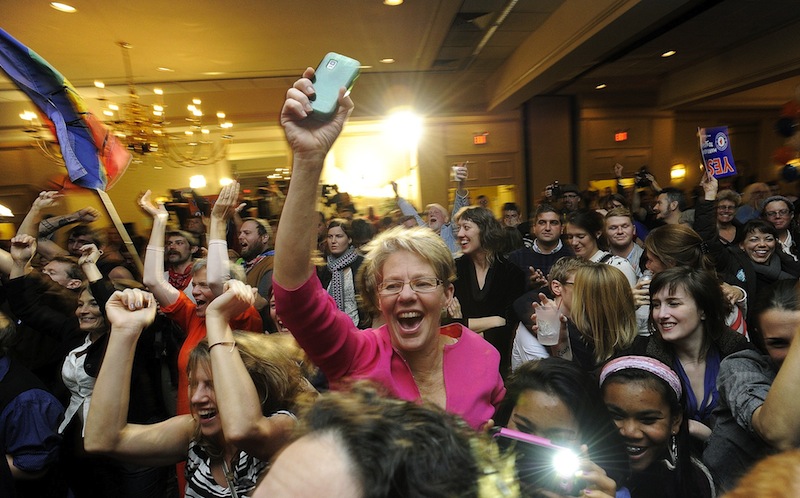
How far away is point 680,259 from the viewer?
2.51 m

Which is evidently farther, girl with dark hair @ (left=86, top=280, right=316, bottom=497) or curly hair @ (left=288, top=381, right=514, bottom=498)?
girl with dark hair @ (left=86, top=280, right=316, bottom=497)

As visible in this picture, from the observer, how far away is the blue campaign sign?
3605mm

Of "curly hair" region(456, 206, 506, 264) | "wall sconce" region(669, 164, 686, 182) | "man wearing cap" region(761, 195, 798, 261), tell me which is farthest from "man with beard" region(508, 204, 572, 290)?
"wall sconce" region(669, 164, 686, 182)

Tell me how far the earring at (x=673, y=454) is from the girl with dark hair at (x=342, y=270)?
2.14 m

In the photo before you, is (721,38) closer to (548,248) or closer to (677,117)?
(677,117)

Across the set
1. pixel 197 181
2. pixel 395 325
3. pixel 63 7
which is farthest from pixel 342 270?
pixel 197 181

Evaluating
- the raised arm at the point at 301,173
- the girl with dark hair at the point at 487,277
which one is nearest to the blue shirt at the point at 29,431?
the raised arm at the point at 301,173

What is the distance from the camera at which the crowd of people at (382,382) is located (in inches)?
26.9

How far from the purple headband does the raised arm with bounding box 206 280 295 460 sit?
0.97 metres

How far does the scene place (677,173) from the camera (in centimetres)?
1048

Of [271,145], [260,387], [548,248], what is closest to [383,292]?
[260,387]

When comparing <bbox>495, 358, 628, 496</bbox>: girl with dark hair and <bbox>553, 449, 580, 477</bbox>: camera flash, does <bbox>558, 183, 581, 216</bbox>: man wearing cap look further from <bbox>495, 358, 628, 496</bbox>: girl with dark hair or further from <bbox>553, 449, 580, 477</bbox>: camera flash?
<bbox>553, 449, 580, 477</bbox>: camera flash

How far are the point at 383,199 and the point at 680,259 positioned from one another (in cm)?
822

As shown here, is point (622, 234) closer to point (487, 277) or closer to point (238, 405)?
point (487, 277)
